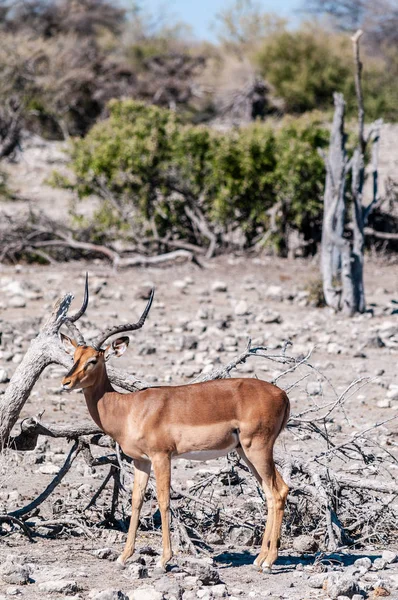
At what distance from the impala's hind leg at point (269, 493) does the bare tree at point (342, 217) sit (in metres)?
8.23

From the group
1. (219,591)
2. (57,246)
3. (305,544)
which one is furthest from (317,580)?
(57,246)

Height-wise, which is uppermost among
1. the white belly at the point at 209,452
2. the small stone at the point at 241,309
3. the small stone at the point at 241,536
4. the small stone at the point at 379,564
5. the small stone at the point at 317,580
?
the white belly at the point at 209,452

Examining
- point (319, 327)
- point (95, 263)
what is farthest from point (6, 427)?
point (95, 263)

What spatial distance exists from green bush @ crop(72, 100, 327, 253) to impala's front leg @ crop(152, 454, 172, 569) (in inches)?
485

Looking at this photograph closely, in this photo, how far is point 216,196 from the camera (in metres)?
18.0

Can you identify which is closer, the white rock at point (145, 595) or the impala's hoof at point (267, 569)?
the white rock at point (145, 595)

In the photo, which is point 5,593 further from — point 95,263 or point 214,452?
point 95,263

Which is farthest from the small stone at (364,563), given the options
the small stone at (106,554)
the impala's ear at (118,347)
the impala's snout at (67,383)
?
the impala's snout at (67,383)

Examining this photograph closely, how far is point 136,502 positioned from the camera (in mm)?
5855

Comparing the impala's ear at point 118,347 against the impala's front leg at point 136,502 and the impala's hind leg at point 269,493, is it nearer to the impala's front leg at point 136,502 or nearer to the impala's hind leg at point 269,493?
the impala's front leg at point 136,502

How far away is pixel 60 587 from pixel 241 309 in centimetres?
891

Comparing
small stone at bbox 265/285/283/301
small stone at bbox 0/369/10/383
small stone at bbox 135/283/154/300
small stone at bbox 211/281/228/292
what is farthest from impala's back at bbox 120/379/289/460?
small stone at bbox 211/281/228/292

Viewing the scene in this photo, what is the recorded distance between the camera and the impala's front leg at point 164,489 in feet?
18.5

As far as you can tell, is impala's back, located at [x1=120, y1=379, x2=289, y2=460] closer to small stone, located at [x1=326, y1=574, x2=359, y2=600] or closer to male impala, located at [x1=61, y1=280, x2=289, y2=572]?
male impala, located at [x1=61, y1=280, x2=289, y2=572]
